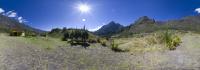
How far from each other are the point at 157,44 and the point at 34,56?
21.5 m

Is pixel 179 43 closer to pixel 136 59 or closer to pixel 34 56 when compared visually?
pixel 136 59

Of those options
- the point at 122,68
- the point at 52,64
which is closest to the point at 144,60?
the point at 122,68

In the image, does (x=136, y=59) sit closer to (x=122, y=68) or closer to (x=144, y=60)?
(x=144, y=60)

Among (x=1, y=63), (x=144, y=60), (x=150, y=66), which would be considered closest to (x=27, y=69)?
(x=1, y=63)

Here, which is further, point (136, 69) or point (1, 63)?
point (136, 69)

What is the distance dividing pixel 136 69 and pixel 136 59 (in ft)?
19.9

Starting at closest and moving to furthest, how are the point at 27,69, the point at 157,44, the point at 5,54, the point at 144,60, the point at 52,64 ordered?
the point at 27,69, the point at 52,64, the point at 5,54, the point at 144,60, the point at 157,44

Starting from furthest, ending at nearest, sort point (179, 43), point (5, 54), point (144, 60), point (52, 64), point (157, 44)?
point (157, 44)
point (179, 43)
point (144, 60)
point (5, 54)
point (52, 64)

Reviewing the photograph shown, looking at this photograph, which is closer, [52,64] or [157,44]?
[52,64]

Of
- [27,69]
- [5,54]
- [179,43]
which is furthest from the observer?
[179,43]

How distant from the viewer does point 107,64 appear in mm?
28250

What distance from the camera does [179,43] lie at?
4088 centimetres

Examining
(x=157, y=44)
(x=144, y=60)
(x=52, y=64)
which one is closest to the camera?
(x=52, y=64)

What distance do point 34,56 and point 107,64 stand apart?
727 centimetres
